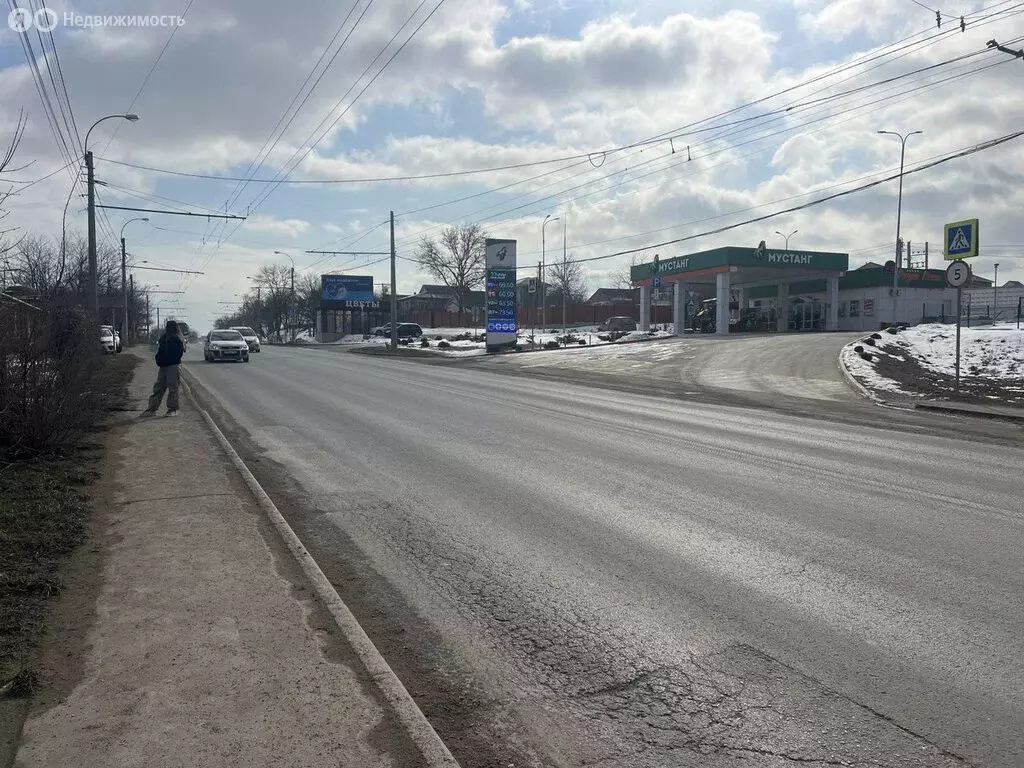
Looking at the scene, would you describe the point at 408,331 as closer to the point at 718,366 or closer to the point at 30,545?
the point at 718,366

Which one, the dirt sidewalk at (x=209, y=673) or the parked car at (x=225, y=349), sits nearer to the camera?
the dirt sidewalk at (x=209, y=673)

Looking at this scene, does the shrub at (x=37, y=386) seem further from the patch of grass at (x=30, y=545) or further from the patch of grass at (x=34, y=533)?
the patch of grass at (x=30, y=545)

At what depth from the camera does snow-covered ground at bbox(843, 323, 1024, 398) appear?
19938 mm

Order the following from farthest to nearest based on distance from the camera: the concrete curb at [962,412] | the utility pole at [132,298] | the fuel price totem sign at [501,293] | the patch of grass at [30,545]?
the utility pole at [132,298] → the fuel price totem sign at [501,293] → the concrete curb at [962,412] → the patch of grass at [30,545]

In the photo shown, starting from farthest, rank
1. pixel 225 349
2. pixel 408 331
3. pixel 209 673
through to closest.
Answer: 1. pixel 408 331
2. pixel 225 349
3. pixel 209 673

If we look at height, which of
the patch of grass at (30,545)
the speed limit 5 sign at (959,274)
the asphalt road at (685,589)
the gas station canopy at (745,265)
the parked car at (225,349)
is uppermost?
the gas station canopy at (745,265)

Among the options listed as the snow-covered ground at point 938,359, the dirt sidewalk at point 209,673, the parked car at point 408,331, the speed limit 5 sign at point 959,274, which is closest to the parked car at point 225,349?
the snow-covered ground at point 938,359

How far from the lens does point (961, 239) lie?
17.8 metres

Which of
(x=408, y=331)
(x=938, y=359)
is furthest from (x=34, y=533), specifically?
(x=408, y=331)

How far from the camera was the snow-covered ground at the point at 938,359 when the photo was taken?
1994cm

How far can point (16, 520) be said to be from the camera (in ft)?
19.7

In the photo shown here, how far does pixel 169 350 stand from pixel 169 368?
16.9 inches

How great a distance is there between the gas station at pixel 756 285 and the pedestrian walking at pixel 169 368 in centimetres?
3556

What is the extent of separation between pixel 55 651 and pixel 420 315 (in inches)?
3962
